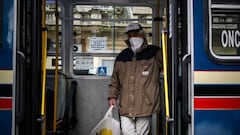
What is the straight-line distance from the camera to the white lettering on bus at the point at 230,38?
4.16 m

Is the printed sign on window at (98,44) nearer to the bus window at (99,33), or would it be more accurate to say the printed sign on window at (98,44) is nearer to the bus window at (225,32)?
the bus window at (99,33)

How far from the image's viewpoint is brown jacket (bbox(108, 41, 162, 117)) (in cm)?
466

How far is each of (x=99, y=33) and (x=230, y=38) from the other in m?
2.37

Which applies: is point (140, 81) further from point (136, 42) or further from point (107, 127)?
point (107, 127)

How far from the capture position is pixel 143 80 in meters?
4.67

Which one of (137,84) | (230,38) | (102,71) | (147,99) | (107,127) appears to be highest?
(230,38)

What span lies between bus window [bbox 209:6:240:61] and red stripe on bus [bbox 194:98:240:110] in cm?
41

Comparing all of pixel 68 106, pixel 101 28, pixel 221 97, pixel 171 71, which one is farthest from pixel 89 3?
pixel 221 97

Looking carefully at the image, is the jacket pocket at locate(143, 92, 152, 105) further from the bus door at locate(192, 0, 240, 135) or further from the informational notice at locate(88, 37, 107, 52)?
the informational notice at locate(88, 37, 107, 52)

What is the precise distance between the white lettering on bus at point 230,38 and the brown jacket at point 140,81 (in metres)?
0.83

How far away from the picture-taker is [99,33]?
20.1 feet

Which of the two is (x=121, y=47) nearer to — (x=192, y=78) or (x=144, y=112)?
(x=144, y=112)

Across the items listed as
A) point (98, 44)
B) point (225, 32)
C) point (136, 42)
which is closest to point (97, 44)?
point (98, 44)

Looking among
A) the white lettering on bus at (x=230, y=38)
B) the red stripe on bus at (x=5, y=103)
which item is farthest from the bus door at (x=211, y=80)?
the red stripe on bus at (x=5, y=103)
